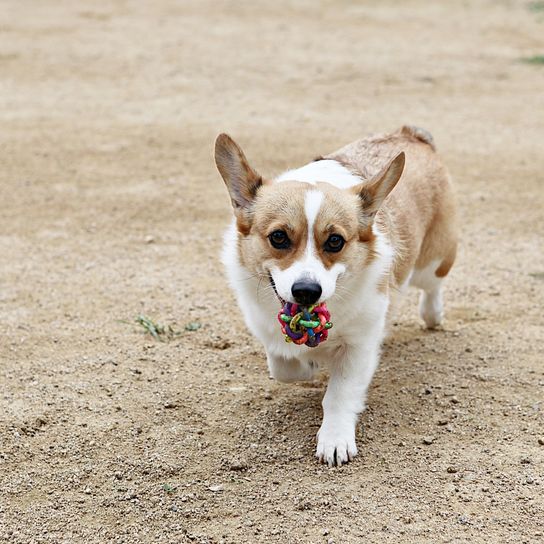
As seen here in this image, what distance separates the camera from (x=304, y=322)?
4492mm

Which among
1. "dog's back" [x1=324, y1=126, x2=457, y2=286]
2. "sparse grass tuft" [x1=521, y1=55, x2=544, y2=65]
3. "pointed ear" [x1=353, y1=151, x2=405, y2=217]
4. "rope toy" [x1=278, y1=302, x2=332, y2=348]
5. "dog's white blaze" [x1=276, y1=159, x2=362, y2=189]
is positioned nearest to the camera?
"rope toy" [x1=278, y1=302, x2=332, y2=348]

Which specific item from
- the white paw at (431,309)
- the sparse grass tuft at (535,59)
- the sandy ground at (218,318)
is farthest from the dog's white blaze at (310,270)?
the sparse grass tuft at (535,59)

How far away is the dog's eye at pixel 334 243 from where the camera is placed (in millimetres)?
4578

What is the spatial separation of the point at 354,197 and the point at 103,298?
2542mm

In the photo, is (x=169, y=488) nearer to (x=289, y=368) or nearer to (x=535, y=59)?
(x=289, y=368)

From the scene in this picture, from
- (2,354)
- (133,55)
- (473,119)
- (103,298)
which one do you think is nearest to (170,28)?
(133,55)

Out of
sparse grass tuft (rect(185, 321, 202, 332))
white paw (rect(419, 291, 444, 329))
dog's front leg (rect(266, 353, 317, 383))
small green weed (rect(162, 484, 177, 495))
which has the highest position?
dog's front leg (rect(266, 353, 317, 383))

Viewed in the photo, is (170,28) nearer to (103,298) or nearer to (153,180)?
(153,180)

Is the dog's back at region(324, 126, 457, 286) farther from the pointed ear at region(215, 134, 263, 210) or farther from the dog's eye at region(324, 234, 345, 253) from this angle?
the pointed ear at region(215, 134, 263, 210)

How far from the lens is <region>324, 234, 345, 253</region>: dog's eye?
4578 millimetres

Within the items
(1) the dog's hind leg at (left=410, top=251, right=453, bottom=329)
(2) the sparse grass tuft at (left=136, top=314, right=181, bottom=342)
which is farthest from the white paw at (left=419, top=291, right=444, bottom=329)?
(2) the sparse grass tuft at (left=136, top=314, right=181, bottom=342)

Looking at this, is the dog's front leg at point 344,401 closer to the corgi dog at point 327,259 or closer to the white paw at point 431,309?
the corgi dog at point 327,259

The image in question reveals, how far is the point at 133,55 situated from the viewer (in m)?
13.4

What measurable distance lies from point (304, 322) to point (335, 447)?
71 cm
